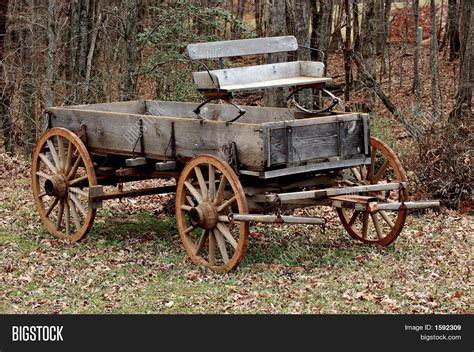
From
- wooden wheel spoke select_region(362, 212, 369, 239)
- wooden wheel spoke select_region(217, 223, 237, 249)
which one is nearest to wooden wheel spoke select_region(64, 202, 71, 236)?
wooden wheel spoke select_region(217, 223, 237, 249)

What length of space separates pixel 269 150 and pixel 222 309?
173cm

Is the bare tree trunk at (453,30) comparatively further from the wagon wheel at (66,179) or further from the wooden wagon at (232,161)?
the wagon wheel at (66,179)

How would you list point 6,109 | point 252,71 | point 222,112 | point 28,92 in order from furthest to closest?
point 6,109
point 28,92
point 222,112
point 252,71

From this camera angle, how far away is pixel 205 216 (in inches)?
355

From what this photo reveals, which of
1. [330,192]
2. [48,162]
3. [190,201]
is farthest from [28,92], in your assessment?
[330,192]

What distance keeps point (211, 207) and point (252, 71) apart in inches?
65.9

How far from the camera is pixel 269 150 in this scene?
28.3 ft

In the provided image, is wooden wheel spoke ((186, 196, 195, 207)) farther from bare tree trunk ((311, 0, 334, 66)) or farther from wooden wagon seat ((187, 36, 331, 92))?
bare tree trunk ((311, 0, 334, 66))

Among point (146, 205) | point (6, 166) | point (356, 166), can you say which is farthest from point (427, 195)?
point (6, 166)

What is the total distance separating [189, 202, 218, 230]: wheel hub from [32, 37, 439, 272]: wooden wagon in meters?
0.01

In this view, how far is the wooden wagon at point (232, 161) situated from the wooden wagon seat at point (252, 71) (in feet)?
0.04

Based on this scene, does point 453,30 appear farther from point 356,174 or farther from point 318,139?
point 318,139

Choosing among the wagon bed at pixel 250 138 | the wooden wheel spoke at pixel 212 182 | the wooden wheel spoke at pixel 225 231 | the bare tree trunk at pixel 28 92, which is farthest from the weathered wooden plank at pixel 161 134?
the bare tree trunk at pixel 28 92

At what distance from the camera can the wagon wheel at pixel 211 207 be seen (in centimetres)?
869
